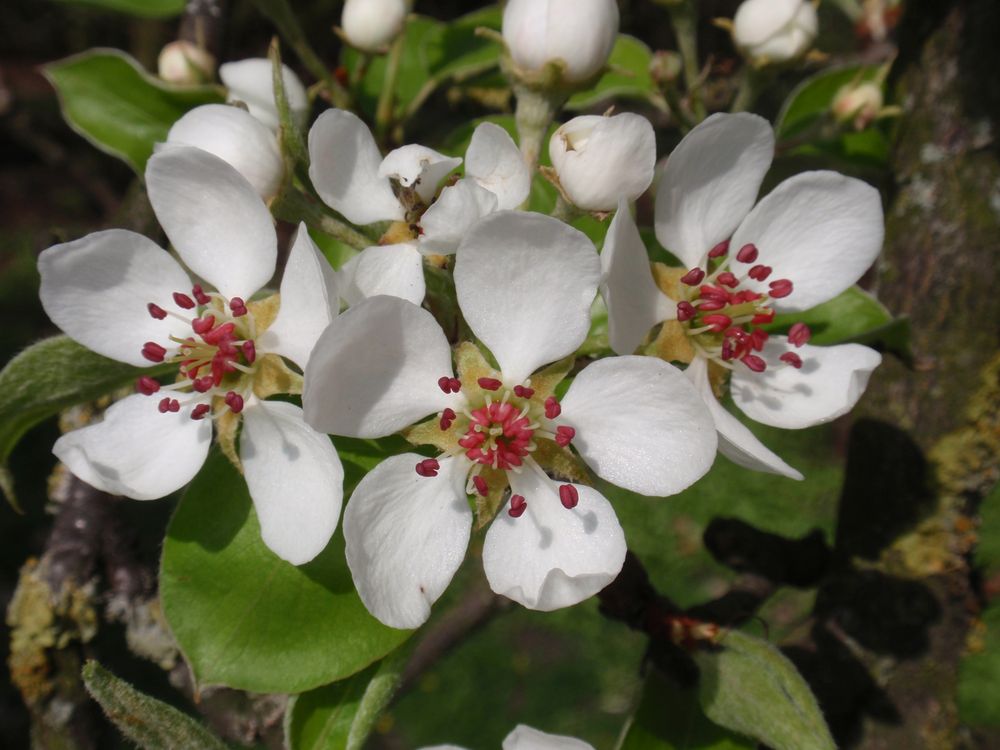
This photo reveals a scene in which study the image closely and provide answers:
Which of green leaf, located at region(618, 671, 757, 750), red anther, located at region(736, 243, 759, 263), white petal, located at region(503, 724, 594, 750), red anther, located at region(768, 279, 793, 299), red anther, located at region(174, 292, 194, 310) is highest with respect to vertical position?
red anther, located at region(736, 243, 759, 263)

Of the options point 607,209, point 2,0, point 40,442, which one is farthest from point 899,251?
point 2,0

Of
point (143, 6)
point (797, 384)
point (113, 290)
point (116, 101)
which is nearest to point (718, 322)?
point (797, 384)

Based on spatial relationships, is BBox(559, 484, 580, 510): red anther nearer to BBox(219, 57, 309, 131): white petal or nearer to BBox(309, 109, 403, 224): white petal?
BBox(309, 109, 403, 224): white petal

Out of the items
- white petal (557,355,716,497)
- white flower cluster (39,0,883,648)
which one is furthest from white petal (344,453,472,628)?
white petal (557,355,716,497)

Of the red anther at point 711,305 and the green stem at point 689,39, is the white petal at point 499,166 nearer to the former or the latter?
the red anther at point 711,305

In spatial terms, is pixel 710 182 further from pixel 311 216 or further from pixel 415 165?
pixel 311 216

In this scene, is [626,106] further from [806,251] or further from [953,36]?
[806,251]
